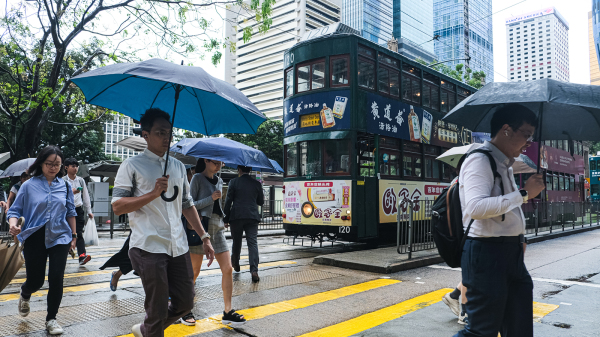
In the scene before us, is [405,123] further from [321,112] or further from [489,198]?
[489,198]

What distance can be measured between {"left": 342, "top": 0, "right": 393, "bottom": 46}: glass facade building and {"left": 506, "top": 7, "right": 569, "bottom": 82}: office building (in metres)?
79.3

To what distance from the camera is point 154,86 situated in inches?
150

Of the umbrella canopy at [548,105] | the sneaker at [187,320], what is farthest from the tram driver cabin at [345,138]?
the sneaker at [187,320]

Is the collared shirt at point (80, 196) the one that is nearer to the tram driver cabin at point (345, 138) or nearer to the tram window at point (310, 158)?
the tram driver cabin at point (345, 138)

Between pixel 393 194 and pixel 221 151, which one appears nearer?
pixel 221 151

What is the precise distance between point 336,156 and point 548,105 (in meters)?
6.92

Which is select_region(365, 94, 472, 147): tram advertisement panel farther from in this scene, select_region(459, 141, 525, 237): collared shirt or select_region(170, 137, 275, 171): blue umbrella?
select_region(459, 141, 525, 237): collared shirt

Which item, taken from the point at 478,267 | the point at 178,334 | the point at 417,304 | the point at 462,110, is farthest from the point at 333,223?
the point at 478,267

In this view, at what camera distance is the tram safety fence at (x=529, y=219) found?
850 centimetres

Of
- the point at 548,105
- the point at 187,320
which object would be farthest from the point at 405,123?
the point at 187,320

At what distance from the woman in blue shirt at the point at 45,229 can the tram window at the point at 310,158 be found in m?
6.43

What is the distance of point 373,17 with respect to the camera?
106750 mm

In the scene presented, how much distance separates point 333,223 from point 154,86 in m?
6.61

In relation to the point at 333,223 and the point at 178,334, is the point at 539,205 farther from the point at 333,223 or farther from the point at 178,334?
the point at 178,334
